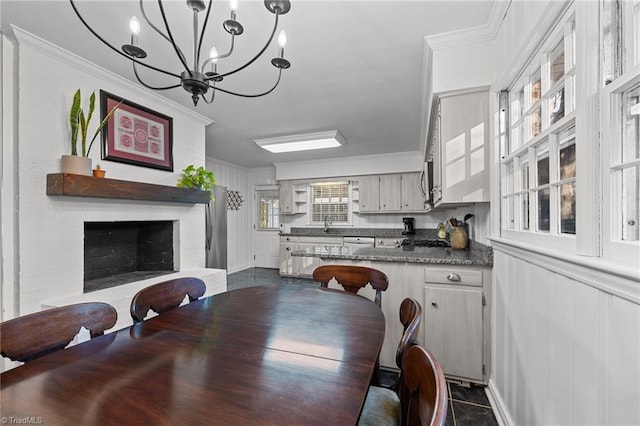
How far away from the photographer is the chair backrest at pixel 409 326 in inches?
33.4

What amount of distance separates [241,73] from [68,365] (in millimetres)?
2372

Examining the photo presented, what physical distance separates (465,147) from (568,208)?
1.13 meters

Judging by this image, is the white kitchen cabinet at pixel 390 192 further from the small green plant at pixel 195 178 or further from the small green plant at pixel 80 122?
the small green plant at pixel 80 122

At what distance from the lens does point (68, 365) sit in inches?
33.3

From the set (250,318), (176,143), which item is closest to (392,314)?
(250,318)

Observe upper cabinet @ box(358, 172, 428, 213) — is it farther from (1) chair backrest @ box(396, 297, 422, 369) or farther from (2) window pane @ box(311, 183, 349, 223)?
(1) chair backrest @ box(396, 297, 422, 369)

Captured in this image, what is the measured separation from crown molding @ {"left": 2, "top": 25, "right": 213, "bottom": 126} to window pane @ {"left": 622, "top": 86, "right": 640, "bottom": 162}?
132 inches

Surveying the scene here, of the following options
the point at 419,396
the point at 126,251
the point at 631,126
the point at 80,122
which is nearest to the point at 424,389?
the point at 419,396

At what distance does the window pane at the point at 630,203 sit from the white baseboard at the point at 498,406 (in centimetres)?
134

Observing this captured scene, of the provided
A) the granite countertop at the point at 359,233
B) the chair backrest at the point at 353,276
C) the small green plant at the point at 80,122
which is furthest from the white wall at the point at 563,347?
the granite countertop at the point at 359,233

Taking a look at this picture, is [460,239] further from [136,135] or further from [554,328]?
[136,135]

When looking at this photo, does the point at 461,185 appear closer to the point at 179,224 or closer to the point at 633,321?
the point at 633,321

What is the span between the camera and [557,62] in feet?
3.94

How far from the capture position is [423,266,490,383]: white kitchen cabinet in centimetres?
196
